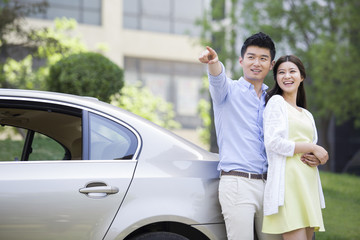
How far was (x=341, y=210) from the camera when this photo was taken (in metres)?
7.36

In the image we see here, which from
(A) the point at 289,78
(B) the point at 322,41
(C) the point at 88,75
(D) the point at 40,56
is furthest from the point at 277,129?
(B) the point at 322,41

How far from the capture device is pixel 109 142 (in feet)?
9.57

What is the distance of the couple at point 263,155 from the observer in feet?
9.18

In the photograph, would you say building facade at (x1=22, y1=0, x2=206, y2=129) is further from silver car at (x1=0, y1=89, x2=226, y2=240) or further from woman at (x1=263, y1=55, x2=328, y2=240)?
woman at (x1=263, y1=55, x2=328, y2=240)

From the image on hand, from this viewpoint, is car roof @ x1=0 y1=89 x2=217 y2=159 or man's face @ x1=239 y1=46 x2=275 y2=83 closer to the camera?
car roof @ x1=0 y1=89 x2=217 y2=159

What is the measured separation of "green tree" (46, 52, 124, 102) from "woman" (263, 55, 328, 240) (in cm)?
701

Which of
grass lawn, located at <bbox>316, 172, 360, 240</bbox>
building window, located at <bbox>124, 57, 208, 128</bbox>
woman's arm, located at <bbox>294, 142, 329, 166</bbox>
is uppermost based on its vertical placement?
woman's arm, located at <bbox>294, 142, 329, 166</bbox>

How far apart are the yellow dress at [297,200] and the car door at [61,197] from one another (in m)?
0.89

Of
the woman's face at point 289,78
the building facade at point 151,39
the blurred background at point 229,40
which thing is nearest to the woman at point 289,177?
the woman's face at point 289,78

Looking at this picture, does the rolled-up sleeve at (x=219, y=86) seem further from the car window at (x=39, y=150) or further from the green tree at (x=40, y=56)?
the green tree at (x=40, y=56)

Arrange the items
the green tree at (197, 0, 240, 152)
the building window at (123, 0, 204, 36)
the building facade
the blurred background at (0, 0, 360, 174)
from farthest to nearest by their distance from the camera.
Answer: the building window at (123, 0, 204, 36)
the building facade
the green tree at (197, 0, 240, 152)
the blurred background at (0, 0, 360, 174)

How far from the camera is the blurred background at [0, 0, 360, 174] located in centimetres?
1227

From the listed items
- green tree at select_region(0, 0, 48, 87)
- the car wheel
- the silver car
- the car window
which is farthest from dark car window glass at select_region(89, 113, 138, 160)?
green tree at select_region(0, 0, 48, 87)

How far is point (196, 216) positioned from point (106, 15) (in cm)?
2886
